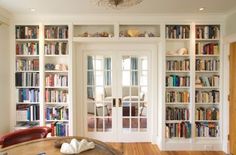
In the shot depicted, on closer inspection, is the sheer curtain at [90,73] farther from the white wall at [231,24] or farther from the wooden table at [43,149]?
the white wall at [231,24]

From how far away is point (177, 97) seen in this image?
4.46m

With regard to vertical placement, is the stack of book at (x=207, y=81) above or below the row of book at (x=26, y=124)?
above

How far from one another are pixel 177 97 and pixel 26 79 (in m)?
2.98

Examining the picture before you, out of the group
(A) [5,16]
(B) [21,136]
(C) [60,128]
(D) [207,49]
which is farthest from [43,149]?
(D) [207,49]

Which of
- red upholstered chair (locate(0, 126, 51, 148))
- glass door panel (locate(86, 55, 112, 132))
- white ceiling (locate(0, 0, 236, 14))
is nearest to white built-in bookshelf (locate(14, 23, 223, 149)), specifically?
white ceiling (locate(0, 0, 236, 14))

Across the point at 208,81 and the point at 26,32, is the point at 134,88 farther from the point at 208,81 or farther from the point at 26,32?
the point at 26,32

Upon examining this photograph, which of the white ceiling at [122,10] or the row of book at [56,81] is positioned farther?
the row of book at [56,81]

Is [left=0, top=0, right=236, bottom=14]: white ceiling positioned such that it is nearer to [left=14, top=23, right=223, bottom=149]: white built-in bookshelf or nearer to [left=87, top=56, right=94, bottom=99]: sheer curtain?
[left=14, top=23, right=223, bottom=149]: white built-in bookshelf

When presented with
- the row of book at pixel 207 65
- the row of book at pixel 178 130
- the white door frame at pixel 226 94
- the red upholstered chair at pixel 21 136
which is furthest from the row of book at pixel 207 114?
the red upholstered chair at pixel 21 136

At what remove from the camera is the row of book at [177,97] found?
14.5ft

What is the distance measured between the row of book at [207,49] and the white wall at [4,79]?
3.62m

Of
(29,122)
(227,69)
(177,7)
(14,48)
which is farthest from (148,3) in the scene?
(29,122)

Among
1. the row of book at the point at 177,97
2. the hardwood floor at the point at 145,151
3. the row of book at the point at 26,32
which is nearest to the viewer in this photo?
the hardwood floor at the point at 145,151

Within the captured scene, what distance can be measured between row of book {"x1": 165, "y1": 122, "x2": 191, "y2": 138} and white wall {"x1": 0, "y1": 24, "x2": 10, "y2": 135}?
3069 mm
